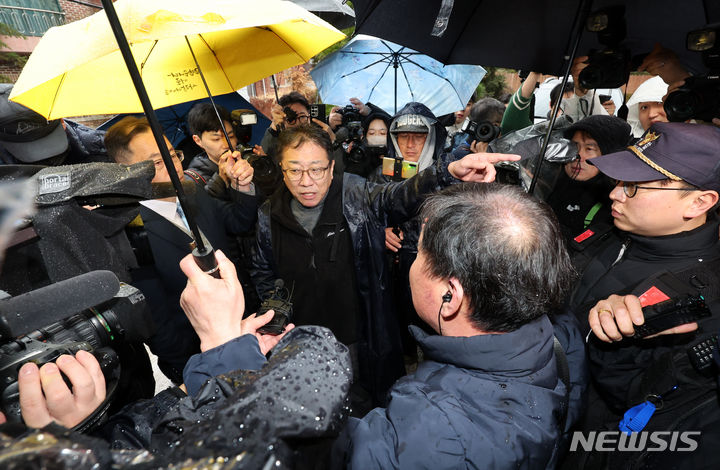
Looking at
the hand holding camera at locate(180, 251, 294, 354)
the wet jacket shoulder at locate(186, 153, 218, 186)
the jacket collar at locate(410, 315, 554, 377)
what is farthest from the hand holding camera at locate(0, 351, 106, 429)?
the wet jacket shoulder at locate(186, 153, 218, 186)

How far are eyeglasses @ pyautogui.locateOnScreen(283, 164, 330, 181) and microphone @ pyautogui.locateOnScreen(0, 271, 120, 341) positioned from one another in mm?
1611

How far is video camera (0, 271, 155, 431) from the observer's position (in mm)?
653

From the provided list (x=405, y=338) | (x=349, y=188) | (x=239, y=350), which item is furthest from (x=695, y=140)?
(x=405, y=338)

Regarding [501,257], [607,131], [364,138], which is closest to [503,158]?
[501,257]

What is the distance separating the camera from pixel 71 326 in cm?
98

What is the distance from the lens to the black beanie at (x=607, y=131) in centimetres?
246

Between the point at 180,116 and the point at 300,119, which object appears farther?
the point at 180,116

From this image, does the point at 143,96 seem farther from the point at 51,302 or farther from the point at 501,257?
the point at 501,257

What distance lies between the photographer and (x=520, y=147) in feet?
9.42

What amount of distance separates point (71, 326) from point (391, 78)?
432cm

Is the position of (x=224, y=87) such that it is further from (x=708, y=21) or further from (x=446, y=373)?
(x=708, y=21)

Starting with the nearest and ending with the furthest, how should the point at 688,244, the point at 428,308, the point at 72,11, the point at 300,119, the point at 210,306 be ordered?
the point at 210,306 < the point at 428,308 < the point at 688,244 < the point at 300,119 < the point at 72,11

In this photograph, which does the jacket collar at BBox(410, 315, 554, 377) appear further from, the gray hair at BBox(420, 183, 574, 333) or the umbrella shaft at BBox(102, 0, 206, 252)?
the umbrella shaft at BBox(102, 0, 206, 252)

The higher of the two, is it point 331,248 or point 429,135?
point 429,135
